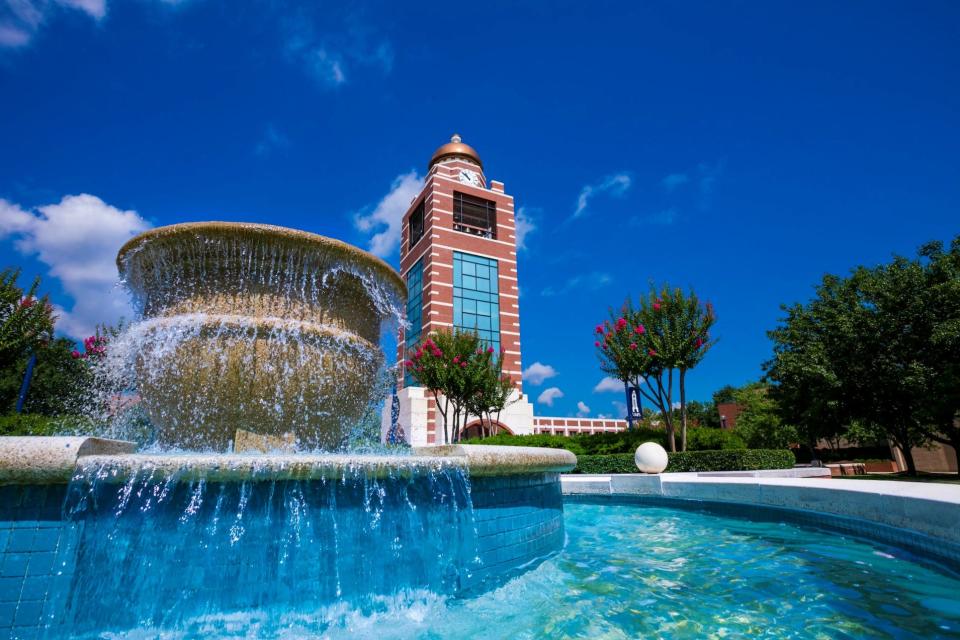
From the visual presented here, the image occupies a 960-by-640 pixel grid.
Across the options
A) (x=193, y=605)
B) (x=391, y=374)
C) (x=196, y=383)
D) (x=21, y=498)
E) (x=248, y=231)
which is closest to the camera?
(x=21, y=498)

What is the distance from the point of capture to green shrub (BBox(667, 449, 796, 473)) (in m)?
13.5

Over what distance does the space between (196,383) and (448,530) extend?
8.49 feet

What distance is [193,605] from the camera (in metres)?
2.81

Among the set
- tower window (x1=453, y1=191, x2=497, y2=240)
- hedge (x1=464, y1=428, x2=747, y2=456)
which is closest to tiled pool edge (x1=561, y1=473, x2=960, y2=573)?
hedge (x1=464, y1=428, x2=747, y2=456)

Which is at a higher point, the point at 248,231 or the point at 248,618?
the point at 248,231

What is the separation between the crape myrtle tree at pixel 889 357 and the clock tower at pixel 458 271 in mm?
18123

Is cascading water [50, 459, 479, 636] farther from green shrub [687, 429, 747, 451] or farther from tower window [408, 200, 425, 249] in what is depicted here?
tower window [408, 200, 425, 249]

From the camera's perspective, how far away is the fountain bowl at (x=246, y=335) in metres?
4.29

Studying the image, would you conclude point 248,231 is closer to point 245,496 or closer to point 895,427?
point 245,496

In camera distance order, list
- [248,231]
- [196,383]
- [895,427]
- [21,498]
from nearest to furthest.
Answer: [21,498]
[196,383]
[248,231]
[895,427]

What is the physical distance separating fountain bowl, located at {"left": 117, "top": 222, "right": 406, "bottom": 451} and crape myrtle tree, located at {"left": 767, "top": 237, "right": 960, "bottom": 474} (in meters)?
13.6

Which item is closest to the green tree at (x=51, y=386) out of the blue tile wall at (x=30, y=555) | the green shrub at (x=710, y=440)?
the blue tile wall at (x=30, y=555)

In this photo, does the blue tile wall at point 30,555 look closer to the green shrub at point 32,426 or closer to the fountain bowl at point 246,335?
the fountain bowl at point 246,335

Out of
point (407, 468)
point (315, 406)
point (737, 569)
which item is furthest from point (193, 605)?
point (737, 569)
